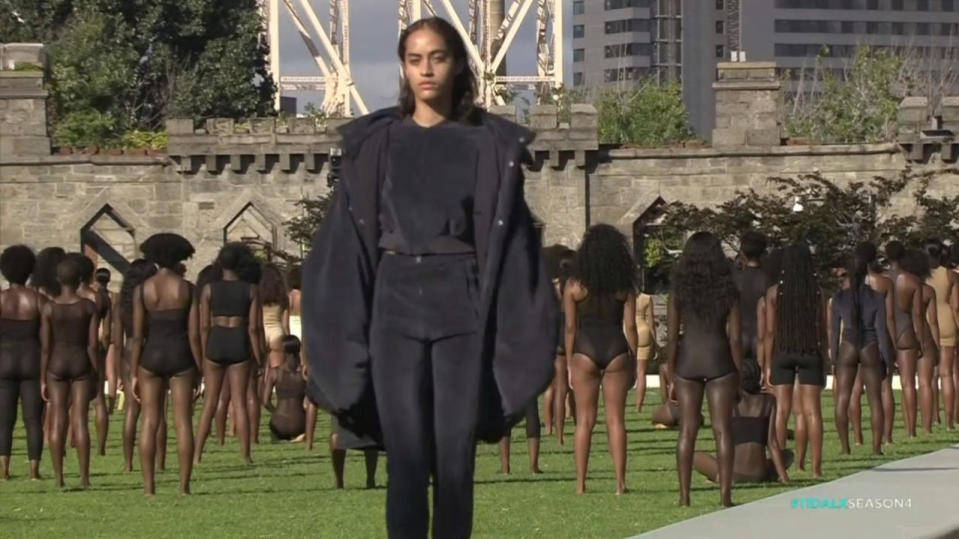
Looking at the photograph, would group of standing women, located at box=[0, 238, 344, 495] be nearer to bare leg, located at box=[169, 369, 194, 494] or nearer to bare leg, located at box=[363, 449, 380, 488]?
bare leg, located at box=[169, 369, 194, 494]

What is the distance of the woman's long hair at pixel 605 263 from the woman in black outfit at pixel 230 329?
4.26m

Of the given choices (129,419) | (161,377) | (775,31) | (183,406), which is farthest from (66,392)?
(775,31)

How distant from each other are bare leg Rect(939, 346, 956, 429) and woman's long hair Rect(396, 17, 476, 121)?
1585cm

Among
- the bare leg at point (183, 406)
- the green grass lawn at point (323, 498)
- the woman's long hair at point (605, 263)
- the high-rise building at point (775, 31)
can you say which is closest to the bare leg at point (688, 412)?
the green grass lawn at point (323, 498)

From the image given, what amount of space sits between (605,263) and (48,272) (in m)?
5.10

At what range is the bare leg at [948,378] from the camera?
24.0 meters

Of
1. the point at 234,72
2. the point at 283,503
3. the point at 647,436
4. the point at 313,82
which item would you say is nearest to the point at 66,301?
the point at 283,503

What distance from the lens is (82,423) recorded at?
18.2 meters

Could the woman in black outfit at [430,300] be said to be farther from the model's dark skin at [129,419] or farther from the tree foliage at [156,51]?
the tree foliage at [156,51]

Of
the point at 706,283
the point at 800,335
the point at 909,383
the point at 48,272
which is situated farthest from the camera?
the point at 909,383

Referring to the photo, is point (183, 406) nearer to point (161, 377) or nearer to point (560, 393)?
point (161, 377)

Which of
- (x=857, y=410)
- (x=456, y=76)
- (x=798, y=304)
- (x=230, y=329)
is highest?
(x=456, y=76)

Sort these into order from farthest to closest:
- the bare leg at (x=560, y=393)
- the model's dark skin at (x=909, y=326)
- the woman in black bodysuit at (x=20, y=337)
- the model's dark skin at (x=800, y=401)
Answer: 1. the model's dark skin at (x=909, y=326)
2. the bare leg at (x=560, y=393)
3. the woman in black bodysuit at (x=20, y=337)
4. the model's dark skin at (x=800, y=401)

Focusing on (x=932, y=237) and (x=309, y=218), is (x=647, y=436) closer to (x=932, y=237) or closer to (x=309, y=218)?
(x=932, y=237)
